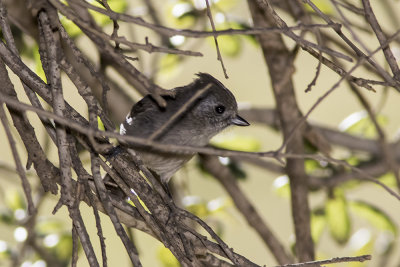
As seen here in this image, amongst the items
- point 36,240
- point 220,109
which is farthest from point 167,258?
point 220,109

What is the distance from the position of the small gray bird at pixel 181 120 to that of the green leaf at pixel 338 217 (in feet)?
1.89

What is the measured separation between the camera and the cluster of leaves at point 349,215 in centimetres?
276

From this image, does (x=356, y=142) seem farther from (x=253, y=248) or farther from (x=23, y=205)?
(x=23, y=205)

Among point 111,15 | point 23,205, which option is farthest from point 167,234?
point 23,205

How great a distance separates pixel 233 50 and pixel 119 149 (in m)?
1.31

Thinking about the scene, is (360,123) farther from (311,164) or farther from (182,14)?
(182,14)

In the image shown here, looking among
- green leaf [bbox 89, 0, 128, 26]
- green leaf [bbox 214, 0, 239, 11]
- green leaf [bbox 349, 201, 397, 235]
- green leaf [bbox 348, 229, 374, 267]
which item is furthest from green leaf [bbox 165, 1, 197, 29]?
green leaf [bbox 348, 229, 374, 267]

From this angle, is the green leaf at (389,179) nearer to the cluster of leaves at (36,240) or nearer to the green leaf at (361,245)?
the green leaf at (361,245)

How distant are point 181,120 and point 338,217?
874mm

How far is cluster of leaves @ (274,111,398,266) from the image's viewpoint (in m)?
2.76

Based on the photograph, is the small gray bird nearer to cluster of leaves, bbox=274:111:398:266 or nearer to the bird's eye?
the bird's eye

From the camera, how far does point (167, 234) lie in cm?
154

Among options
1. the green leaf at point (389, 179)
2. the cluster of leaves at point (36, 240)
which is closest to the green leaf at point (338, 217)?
the green leaf at point (389, 179)

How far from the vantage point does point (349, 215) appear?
9.35 ft
